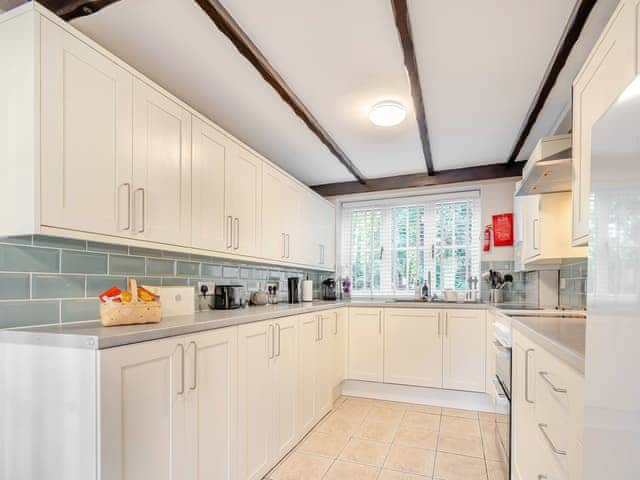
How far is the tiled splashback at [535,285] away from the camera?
2627 mm

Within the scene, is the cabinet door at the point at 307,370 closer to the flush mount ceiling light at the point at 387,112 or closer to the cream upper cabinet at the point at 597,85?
the flush mount ceiling light at the point at 387,112

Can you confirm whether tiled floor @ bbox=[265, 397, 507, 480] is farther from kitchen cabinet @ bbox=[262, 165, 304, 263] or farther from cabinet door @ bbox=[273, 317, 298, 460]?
kitchen cabinet @ bbox=[262, 165, 304, 263]

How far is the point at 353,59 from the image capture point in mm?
1896

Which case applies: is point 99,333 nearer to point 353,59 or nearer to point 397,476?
point 353,59

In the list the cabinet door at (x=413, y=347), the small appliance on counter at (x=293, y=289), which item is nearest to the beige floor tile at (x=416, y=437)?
the cabinet door at (x=413, y=347)

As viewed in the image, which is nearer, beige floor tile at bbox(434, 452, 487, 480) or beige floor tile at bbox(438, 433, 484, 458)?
beige floor tile at bbox(434, 452, 487, 480)

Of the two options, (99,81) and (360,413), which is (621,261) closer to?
(99,81)

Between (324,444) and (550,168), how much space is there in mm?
2275

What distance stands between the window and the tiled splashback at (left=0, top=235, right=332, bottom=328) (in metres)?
2.64

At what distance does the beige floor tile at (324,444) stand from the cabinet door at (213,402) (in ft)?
2.56

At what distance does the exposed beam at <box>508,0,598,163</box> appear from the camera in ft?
4.99

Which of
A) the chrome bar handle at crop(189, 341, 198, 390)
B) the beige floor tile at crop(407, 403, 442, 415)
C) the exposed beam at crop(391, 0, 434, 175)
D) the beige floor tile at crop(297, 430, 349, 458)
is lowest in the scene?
the beige floor tile at crop(407, 403, 442, 415)

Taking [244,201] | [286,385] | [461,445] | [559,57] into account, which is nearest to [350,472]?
[286,385]

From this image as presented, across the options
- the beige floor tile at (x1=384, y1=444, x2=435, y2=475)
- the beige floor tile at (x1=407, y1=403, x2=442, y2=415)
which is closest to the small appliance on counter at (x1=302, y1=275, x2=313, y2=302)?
the beige floor tile at (x1=407, y1=403, x2=442, y2=415)
